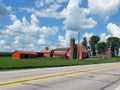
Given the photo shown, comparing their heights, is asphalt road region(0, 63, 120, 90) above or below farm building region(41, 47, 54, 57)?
below

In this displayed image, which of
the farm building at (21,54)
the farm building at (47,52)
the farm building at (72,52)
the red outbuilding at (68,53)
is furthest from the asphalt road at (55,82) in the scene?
the farm building at (47,52)

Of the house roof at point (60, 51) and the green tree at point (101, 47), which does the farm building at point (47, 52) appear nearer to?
the house roof at point (60, 51)

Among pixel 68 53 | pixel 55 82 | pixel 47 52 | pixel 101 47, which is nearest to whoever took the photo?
pixel 55 82

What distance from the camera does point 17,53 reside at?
101 meters

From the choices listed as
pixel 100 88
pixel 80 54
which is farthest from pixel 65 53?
pixel 100 88

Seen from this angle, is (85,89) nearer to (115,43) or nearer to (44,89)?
(44,89)

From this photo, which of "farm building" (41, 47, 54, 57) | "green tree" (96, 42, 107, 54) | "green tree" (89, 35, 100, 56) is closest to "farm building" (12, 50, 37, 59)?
"farm building" (41, 47, 54, 57)

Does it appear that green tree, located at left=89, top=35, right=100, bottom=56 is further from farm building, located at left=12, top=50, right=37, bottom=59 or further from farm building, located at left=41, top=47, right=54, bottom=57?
farm building, located at left=12, top=50, right=37, bottom=59

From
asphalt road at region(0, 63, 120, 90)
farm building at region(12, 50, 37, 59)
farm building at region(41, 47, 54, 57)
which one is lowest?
asphalt road at region(0, 63, 120, 90)

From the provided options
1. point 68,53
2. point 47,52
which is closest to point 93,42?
point 47,52

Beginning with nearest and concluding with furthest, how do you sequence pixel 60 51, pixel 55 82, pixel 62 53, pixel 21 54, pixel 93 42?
pixel 55 82 < pixel 21 54 < pixel 62 53 < pixel 60 51 < pixel 93 42

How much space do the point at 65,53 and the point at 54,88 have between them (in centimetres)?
10012

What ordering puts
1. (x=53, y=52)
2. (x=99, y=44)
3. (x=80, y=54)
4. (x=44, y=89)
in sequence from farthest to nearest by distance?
(x=99, y=44) → (x=53, y=52) → (x=80, y=54) → (x=44, y=89)

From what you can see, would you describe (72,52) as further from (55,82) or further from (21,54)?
(55,82)
